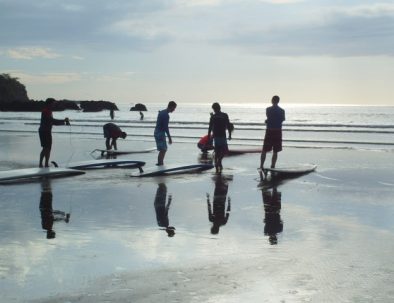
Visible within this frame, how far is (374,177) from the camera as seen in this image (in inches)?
554

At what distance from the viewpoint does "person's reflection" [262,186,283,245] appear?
754cm

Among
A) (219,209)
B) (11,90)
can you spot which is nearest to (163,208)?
(219,209)

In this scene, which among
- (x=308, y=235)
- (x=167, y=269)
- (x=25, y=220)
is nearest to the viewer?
(x=167, y=269)

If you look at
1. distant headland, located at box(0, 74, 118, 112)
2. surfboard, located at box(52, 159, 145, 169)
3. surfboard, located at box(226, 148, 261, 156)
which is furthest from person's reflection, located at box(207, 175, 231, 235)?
distant headland, located at box(0, 74, 118, 112)

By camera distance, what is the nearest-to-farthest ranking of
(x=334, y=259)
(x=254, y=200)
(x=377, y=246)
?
(x=334, y=259) → (x=377, y=246) → (x=254, y=200)

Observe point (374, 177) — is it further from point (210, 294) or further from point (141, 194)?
point (210, 294)

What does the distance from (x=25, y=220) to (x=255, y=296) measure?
4.45 meters

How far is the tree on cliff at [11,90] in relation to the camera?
474ft

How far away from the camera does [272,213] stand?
9016 mm

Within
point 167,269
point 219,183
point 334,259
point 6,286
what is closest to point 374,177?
point 219,183

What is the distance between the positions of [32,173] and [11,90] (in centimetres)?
14234

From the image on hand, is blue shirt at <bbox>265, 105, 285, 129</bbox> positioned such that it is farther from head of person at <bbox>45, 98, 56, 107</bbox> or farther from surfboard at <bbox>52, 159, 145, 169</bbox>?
head of person at <bbox>45, 98, 56, 107</bbox>

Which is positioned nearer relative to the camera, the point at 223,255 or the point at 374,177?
the point at 223,255

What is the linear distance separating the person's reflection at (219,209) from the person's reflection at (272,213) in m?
0.63
